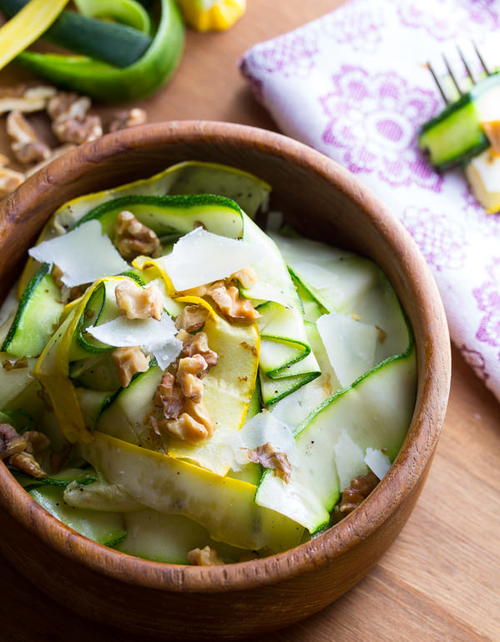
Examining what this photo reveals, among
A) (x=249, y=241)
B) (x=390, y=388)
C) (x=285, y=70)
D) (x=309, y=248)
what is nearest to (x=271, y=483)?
(x=390, y=388)

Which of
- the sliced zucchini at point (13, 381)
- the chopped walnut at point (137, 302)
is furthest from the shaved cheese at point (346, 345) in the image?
the sliced zucchini at point (13, 381)

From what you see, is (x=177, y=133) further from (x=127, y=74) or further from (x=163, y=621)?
(x=163, y=621)

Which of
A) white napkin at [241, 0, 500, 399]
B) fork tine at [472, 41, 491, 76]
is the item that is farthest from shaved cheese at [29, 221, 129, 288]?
fork tine at [472, 41, 491, 76]

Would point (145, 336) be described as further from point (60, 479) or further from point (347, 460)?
point (347, 460)

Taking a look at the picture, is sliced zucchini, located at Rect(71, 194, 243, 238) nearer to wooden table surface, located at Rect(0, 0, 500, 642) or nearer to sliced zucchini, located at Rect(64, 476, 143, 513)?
sliced zucchini, located at Rect(64, 476, 143, 513)

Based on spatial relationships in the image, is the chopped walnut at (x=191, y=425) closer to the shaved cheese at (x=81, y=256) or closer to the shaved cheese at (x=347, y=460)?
the shaved cheese at (x=347, y=460)
